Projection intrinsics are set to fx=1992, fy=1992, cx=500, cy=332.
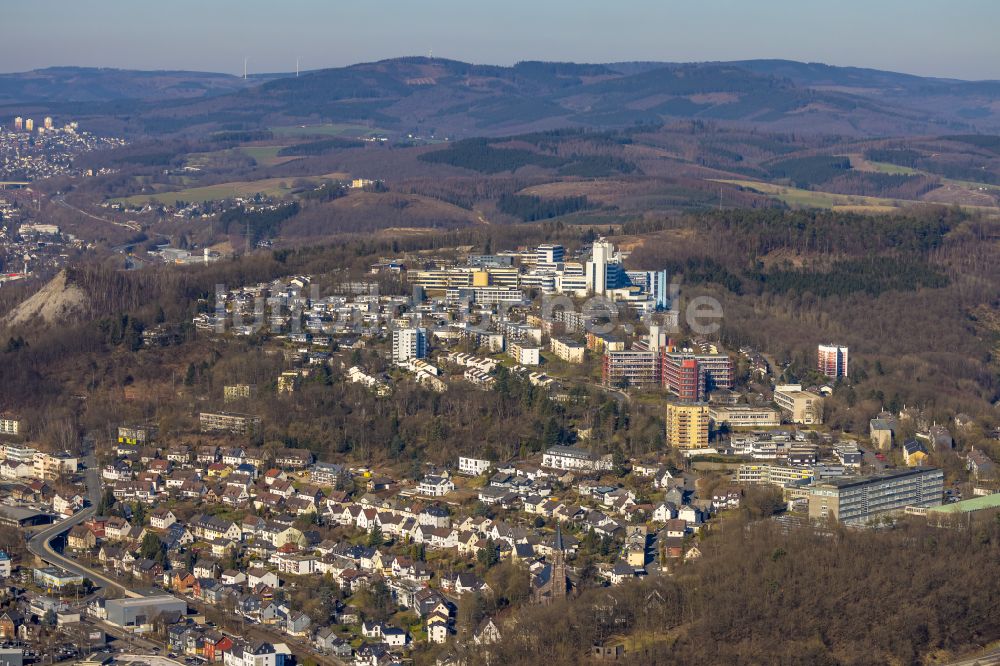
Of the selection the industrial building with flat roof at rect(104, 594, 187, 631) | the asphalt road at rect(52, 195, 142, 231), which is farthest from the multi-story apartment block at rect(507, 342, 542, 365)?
the asphalt road at rect(52, 195, 142, 231)

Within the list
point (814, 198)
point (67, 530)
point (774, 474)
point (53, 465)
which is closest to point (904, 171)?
point (814, 198)

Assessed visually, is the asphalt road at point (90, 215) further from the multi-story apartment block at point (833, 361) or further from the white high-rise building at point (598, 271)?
the multi-story apartment block at point (833, 361)

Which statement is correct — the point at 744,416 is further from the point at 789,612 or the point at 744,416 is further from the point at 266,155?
the point at 266,155

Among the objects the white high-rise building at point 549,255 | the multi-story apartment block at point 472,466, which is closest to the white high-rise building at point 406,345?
the multi-story apartment block at point 472,466

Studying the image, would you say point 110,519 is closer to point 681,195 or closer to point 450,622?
point 450,622

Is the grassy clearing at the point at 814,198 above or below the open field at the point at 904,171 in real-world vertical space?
above

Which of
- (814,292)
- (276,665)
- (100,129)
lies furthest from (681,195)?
(100,129)
